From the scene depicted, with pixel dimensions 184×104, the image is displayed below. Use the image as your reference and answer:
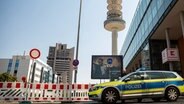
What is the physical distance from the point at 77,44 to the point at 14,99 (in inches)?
257

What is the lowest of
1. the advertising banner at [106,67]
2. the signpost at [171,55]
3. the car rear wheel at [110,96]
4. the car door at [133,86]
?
the car rear wheel at [110,96]

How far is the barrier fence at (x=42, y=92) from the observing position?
43.0ft

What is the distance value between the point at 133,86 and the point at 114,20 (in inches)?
3003

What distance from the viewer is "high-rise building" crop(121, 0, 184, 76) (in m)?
23.4

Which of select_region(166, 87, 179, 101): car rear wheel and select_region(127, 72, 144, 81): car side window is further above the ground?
select_region(127, 72, 144, 81): car side window

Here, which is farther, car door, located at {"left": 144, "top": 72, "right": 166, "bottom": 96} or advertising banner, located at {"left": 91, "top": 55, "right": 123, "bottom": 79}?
advertising banner, located at {"left": 91, "top": 55, "right": 123, "bottom": 79}

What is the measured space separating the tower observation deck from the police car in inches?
2767

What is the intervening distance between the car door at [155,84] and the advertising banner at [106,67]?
1166 cm

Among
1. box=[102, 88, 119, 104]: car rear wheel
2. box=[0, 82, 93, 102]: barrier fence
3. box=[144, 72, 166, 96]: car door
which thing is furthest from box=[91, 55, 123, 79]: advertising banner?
box=[102, 88, 119, 104]: car rear wheel

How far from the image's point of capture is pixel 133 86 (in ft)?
33.2

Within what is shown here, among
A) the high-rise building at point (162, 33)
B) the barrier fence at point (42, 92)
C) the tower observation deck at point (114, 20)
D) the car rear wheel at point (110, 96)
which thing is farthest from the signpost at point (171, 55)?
the tower observation deck at point (114, 20)

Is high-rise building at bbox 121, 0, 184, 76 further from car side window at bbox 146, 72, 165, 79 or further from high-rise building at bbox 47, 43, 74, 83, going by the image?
high-rise building at bbox 47, 43, 74, 83

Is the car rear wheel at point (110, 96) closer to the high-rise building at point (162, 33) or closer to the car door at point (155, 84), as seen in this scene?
the car door at point (155, 84)

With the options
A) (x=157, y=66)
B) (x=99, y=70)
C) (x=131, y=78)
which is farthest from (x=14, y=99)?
(x=157, y=66)
